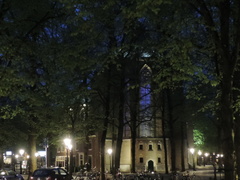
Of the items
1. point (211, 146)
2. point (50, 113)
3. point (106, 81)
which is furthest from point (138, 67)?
point (211, 146)

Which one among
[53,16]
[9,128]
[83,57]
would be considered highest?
[53,16]

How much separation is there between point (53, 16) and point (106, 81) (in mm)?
11729

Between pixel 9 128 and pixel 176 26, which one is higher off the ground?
pixel 176 26

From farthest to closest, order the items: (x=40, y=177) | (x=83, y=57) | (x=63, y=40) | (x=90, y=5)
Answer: (x=63, y=40)
(x=40, y=177)
(x=83, y=57)
(x=90, y=5)

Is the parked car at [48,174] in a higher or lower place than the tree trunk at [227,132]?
lower

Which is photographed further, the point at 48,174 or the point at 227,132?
the point at 48,174

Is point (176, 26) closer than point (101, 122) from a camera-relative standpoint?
Yes

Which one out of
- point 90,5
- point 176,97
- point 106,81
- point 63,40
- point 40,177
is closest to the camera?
point 90,5

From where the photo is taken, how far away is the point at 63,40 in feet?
90.5

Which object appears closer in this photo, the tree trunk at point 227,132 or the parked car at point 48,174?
the tree trunk at point 227,132

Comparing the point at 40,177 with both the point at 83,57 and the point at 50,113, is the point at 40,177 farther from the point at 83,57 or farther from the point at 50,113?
the point at 83,57

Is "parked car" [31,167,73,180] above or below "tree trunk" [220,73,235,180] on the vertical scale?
below

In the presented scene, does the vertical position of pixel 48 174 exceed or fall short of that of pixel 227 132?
it falls short

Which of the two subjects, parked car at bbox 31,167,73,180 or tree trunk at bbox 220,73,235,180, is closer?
tree trunk at bbox 220,73,235,180
